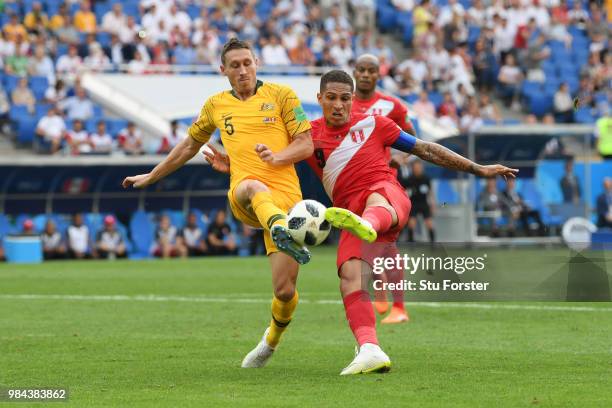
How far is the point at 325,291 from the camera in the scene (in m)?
17.2

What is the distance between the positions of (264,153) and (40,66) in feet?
63.7

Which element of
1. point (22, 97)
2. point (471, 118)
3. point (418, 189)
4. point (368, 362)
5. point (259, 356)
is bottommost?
point (418, 189)

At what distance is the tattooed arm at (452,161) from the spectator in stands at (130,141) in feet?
55.3

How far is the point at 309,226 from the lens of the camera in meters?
8.12

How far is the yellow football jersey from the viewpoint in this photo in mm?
9117

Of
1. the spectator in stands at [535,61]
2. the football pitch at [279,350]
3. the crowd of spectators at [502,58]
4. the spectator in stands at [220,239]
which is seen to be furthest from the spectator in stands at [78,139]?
the spectator in stands at [535,61]

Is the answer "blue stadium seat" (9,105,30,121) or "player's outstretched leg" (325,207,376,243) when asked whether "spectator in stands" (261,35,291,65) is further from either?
"player's outstretched leg" (325,207,376,243)

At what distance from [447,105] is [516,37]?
436 cm

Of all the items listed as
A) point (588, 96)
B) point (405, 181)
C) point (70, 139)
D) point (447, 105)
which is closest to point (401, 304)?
point (405, 181)

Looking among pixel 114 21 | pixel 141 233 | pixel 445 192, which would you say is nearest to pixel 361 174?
pixel 141 233

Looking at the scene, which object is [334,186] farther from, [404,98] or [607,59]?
[607,59]

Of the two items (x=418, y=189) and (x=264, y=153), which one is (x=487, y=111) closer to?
(x=418, y=189)


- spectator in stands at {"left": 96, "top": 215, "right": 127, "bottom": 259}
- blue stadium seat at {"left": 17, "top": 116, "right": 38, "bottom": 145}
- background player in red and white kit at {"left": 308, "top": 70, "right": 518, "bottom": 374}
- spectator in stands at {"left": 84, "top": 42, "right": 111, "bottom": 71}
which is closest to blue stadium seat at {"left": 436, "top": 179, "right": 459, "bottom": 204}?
spectator in stands at {"left": 96, "top": 215, "right": 127, "bottom": 259}

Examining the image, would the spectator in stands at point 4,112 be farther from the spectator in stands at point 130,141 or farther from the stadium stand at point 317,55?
the spectator in stands at point 130,141
